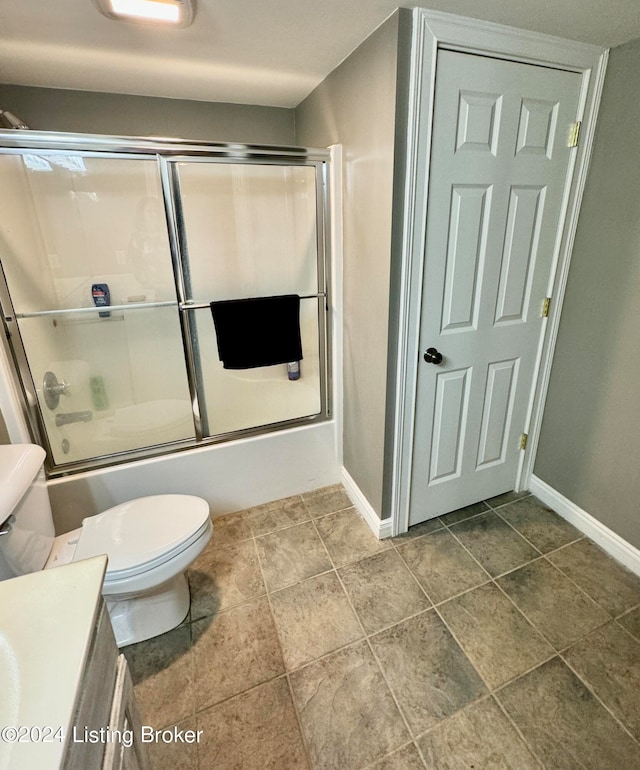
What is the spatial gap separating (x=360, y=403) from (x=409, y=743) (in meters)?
1.24

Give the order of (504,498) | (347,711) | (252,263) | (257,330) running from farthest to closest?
(252,263) < (504,498) < (257,330) < (347,711)

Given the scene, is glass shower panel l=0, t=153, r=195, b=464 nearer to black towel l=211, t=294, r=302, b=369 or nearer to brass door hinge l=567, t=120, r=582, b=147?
black towel l=211, t=294, r=302, b=369

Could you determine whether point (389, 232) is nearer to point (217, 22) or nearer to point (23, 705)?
point (217, 22)

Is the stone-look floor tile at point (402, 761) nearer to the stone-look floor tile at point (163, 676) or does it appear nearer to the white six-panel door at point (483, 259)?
Result: the stone-look floor tile at point (163, 676)

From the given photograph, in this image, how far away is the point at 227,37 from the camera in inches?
53.5

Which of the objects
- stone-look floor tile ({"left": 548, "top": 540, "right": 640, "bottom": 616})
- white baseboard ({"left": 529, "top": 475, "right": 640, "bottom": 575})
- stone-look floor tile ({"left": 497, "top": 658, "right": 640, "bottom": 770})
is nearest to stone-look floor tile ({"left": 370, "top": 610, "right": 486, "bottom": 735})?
stone-look floor tile ({"left": 497, "top": 658, "right": 640, "bottom": 770})

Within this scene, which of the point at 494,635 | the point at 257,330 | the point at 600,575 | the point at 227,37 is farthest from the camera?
the point at 257,330

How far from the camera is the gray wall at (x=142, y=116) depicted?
183 centimetres

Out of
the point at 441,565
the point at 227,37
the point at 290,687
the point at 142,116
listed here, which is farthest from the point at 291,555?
the point at 142,116

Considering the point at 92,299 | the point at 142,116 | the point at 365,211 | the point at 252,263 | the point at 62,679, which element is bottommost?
the point at 62,679

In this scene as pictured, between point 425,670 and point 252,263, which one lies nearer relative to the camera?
point 425,670

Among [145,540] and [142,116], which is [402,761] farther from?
[142,116]

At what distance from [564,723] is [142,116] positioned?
2969 millimetres

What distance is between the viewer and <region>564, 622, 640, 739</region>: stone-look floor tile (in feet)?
4.08
